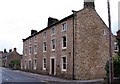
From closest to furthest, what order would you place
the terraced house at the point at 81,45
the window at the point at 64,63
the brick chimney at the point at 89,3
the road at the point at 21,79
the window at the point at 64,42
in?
the road at the point at 21,79 → the terraced house at the point at 81,45 → the brick chimney at the point at 89,3 → the window at the point at 64,63 → the window at the point at 64,42

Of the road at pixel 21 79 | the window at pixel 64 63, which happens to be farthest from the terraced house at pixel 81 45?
the road at pixel 21 79

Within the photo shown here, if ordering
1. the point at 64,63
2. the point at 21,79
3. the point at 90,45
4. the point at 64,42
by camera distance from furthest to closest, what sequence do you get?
the point at 64,42
the point at 64,63
the point at 90,45
the point at 21,79

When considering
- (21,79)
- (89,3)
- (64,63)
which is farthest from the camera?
(64,63)

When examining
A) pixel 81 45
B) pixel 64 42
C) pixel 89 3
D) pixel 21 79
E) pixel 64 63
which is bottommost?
pixel 21 79

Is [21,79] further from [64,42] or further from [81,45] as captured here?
[81,45]

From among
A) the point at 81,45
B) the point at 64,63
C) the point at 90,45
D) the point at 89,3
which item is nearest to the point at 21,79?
the point at 64,63

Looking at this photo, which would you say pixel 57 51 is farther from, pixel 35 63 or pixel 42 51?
pixel 35 63

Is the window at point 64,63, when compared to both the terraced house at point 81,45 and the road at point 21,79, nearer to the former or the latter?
the terraced house at point 81,45

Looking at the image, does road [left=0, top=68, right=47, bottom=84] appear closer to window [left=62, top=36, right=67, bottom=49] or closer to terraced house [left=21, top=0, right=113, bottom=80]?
terraced house [left=21, top=0, right=113, bottom=80]

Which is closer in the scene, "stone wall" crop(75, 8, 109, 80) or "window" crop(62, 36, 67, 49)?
"stone wall" crop(75, 8, 109, 80)

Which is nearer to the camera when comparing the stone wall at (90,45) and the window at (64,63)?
the stone wall at (90,45)

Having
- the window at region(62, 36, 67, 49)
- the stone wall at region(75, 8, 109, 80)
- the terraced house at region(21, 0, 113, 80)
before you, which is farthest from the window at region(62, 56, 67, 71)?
the stone wall at region(75, 8, 109, 80)

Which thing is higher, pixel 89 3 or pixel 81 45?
pixel 89 3

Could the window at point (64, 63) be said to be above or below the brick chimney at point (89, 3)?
below
